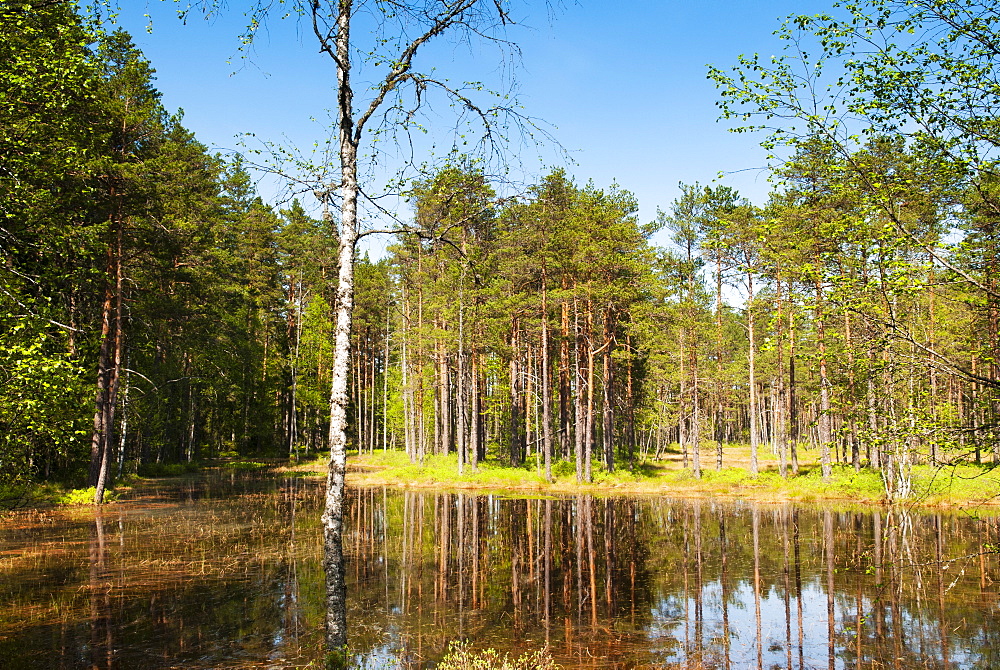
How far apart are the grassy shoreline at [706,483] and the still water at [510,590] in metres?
4.63

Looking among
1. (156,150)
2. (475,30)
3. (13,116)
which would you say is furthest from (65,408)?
(156,150)

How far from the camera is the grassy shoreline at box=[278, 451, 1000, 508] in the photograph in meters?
28.0

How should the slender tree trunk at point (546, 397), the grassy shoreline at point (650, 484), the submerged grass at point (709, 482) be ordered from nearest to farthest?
the grassy shoreline at point (650, 484)
the submerged grass at point (709, 482)
the slender tree trunk at point (546, 397)

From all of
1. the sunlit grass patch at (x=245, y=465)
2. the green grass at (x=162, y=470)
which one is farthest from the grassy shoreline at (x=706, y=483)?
the green grass at (x=162, y=470)

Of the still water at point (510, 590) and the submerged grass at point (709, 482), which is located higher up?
the still water at point (510, 590)

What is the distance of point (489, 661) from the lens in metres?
7.89

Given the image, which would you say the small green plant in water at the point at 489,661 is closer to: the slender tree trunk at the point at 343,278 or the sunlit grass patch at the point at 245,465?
the slender tree trunk at the point at 343,278

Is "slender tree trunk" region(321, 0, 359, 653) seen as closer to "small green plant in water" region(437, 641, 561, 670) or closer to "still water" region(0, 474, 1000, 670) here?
"small green plant in water" region(437, 641, 561, 670)

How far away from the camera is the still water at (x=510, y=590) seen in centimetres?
953

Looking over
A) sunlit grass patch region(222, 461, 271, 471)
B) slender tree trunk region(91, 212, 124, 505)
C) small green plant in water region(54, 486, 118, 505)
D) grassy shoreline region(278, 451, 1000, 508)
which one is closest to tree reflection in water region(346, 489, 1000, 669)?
grassy shoreline region(278, 451, 1000, 508)

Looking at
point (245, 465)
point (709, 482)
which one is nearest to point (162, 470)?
point (245, 465)

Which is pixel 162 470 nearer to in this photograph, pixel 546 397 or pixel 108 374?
pixel 108 374

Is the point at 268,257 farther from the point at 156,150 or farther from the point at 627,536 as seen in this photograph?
the point at 627,536

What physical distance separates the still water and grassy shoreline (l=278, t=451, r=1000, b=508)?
4634 mm
